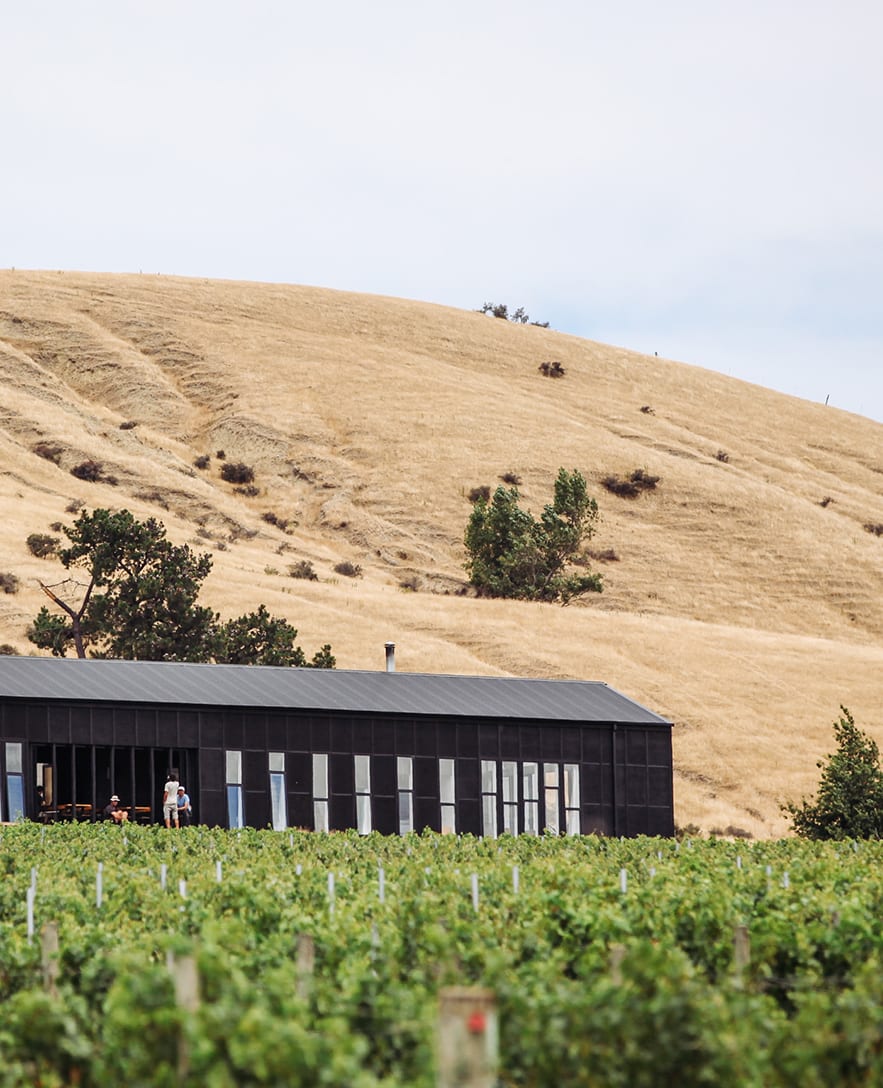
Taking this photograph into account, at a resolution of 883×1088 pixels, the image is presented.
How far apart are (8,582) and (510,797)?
132ft

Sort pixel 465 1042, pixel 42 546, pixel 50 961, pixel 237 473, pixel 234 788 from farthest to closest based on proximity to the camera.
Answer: pixel 237 473 → pixel 42 546 → pixel 234 788 → pixel 50 961 → pixel 465 1042

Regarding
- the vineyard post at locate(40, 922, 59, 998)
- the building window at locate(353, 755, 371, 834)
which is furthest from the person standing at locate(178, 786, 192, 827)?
the vineyard post at locate(40, 922, 59, 998)

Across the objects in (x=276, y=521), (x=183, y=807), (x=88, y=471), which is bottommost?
(x=183, y=807)

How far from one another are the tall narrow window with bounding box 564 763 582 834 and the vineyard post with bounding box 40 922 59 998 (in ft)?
109

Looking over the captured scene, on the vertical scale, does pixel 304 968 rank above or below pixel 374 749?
above

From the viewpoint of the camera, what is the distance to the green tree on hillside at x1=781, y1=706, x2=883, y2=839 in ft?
157

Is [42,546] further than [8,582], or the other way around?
[42,546]

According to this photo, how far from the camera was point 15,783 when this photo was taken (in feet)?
142

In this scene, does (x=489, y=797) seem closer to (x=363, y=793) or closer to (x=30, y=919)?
(x=363, y=793)

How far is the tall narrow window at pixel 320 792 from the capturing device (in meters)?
Result: 46.6

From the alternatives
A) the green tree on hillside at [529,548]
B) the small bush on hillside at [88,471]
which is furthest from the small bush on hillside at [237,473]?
the green tree on hillside at [529,548]

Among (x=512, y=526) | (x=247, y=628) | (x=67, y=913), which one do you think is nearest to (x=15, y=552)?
(x=247, y=628)

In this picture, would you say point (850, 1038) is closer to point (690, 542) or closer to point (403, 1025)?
point (403, 1025)

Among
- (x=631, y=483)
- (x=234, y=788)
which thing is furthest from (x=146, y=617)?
(x=631, y=483)
